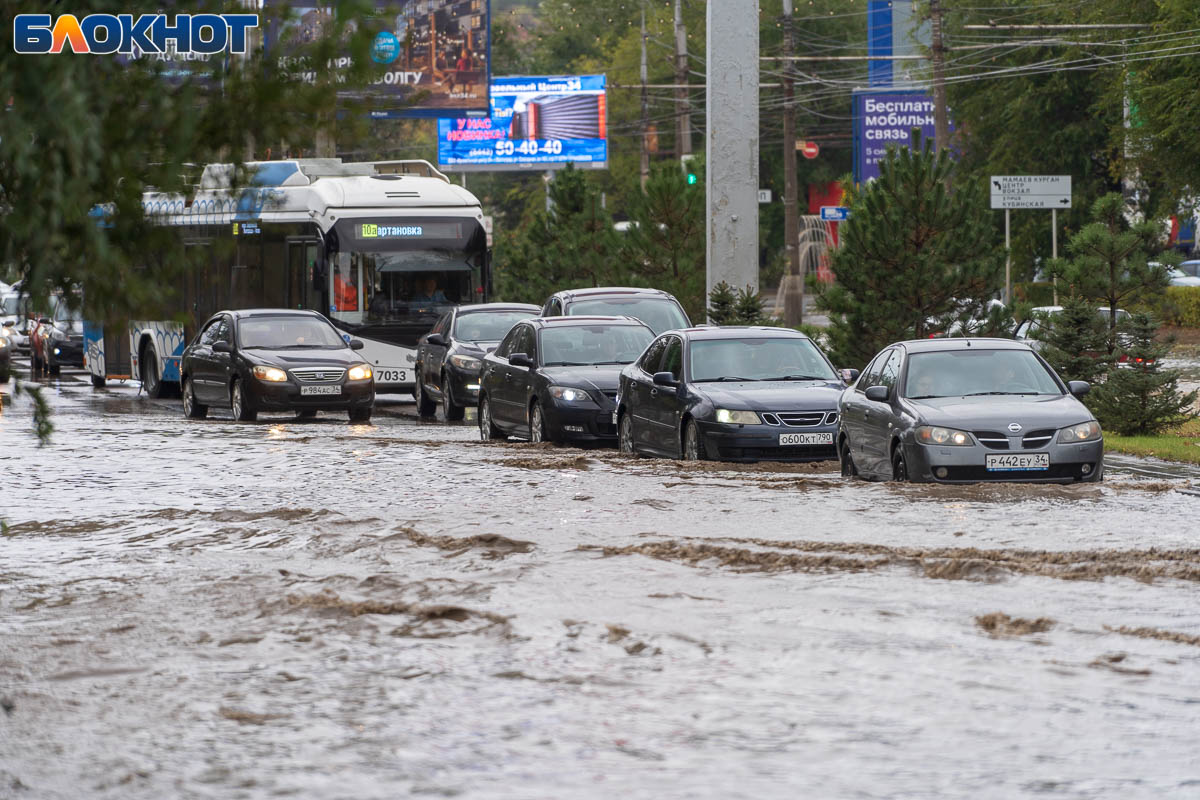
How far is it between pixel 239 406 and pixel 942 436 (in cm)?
1368

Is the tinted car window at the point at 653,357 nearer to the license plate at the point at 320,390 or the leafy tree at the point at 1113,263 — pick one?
the leafy tree at the point at 1113,263

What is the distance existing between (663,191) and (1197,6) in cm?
1732

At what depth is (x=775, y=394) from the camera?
18922 millimetres

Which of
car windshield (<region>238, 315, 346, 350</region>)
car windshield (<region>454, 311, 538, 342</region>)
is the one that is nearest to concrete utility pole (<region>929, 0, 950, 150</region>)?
car windshield (<region>454, 311, 538, 342</region>)

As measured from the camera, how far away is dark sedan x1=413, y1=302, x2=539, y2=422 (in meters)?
27.4

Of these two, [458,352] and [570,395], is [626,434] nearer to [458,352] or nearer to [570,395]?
[570,395]

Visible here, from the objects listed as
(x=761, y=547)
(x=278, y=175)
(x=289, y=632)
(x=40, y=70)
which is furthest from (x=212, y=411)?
(x=40, y=70)

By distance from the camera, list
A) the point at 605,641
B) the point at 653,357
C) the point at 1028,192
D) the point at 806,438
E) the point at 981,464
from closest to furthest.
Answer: the point at 605,641 → the point at 981,464 → the point at 806,438 → the point at 653,357 → the point at 1028,192

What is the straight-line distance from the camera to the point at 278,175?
32719 mm

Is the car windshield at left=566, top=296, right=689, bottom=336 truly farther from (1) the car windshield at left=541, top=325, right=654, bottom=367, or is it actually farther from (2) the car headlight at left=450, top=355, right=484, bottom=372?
(1) the car windshield at left=541, top=325, right=654, bottom=367

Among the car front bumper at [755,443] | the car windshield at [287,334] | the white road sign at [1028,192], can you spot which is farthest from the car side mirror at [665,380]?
the white road sign at [1028,192]

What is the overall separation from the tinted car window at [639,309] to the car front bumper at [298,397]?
2.89m

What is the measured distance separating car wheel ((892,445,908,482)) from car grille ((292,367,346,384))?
38.7ft

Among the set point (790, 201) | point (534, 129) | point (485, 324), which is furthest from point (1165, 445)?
point (534, 129)
